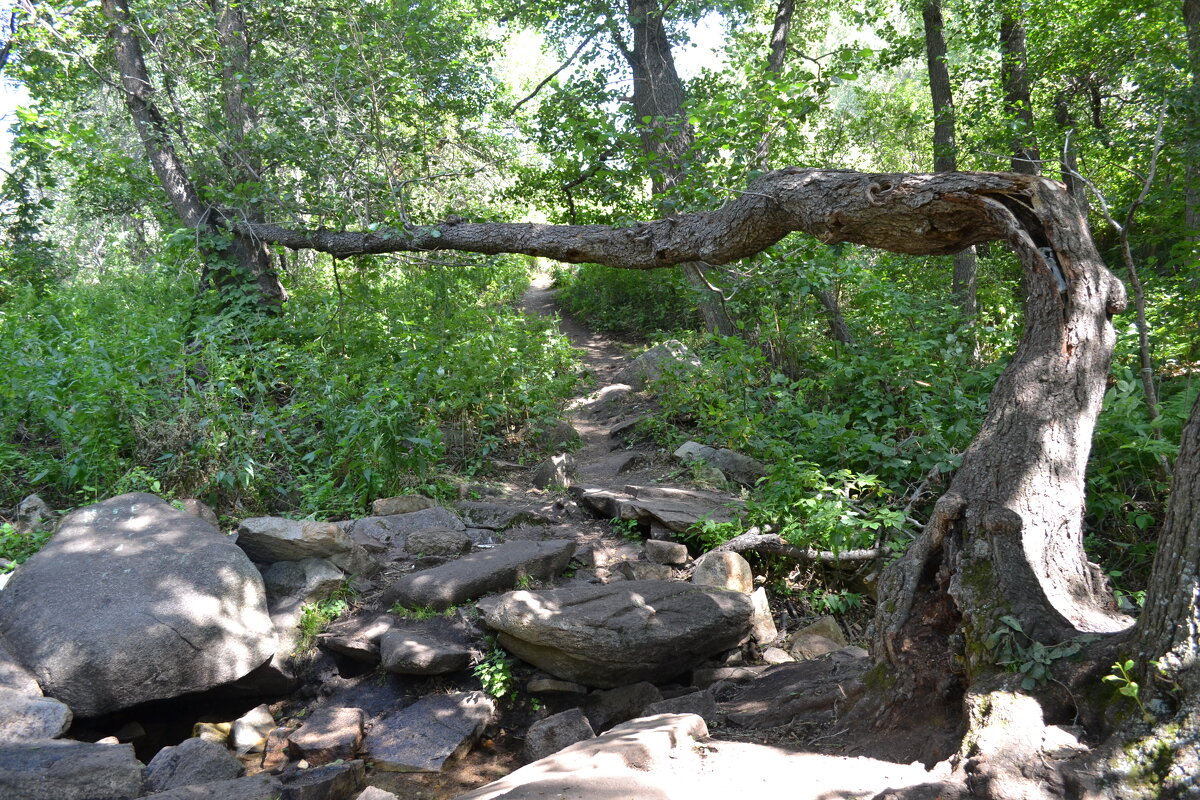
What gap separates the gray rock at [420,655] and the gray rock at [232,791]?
1.17m

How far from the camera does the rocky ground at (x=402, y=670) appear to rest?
134 inches

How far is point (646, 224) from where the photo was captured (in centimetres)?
589

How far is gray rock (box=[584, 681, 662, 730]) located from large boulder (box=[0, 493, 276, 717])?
2.05 metres

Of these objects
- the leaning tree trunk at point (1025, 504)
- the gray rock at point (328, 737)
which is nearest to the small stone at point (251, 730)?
the gray rock at point (328, 737)

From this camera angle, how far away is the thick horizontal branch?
3770 mm

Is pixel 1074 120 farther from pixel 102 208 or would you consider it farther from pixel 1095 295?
pixel 102 208

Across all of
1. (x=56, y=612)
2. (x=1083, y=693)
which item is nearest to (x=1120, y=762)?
(x=1083, y=693)

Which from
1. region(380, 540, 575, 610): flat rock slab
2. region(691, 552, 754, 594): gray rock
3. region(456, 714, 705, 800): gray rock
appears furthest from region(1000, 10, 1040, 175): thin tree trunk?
region(456, 714, 705, 800): gray rock

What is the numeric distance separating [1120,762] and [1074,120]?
10.5m

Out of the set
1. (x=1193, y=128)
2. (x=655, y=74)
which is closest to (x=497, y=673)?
(x=1193, y=128)

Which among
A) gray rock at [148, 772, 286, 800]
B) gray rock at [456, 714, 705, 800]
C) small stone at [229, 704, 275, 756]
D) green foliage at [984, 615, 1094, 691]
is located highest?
green foliage at [984, 615, 1094, 691]

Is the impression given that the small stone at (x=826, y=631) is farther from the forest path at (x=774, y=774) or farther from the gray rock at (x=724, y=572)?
the forest path at (x=774, y=774)

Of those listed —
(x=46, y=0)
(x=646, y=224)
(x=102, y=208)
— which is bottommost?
(x=646, y=224)

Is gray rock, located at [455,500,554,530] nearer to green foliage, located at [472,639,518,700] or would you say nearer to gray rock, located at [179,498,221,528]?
green foliage, located at [472,639,518,700]
